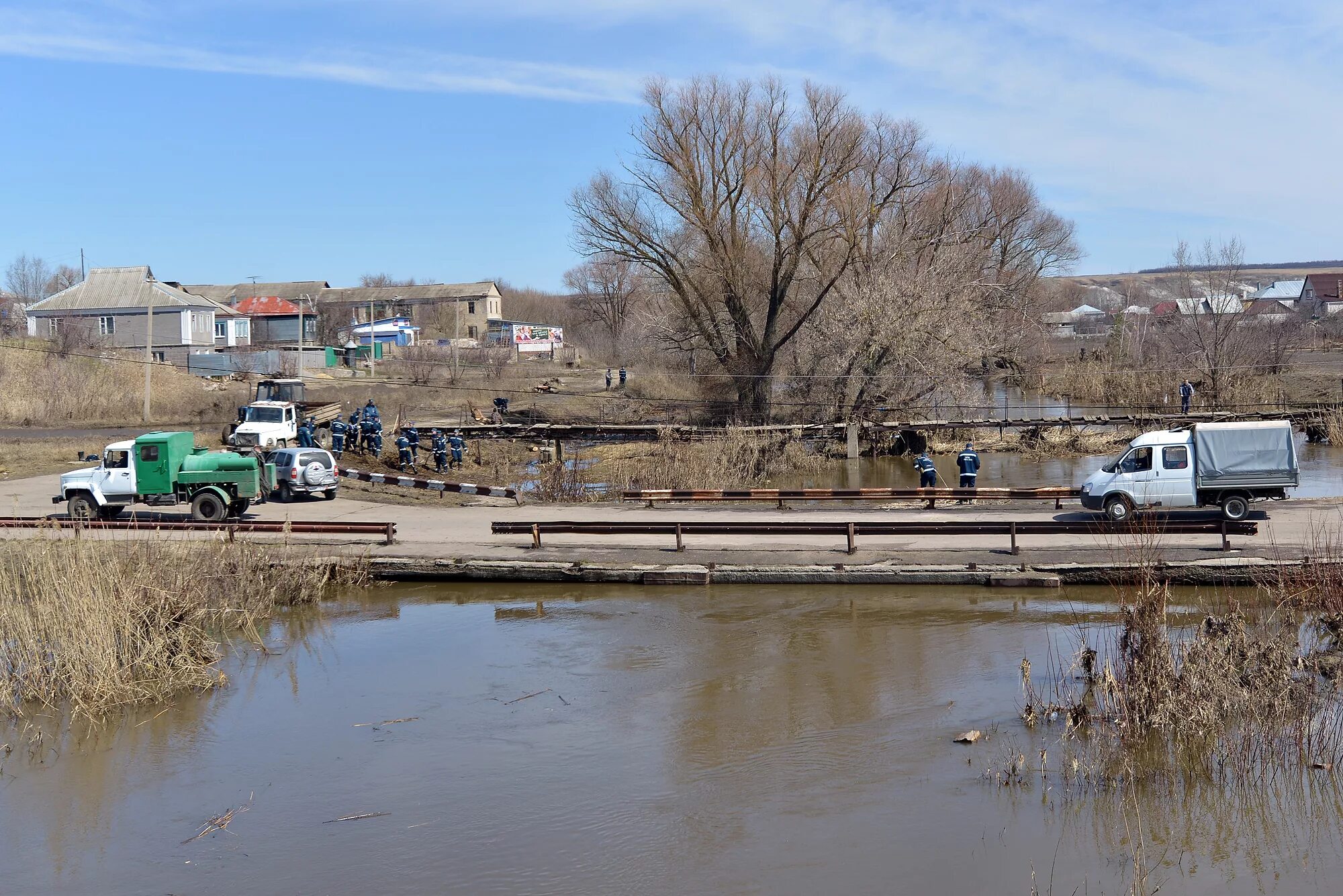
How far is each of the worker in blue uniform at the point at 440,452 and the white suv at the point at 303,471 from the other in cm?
A: 952

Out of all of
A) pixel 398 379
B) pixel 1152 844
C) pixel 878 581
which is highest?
pixel 398 379

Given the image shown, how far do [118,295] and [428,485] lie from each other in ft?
173

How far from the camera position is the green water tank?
2645 centimetres

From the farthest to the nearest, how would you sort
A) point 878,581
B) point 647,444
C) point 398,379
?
point 398,379
point 647,444
point 878,581

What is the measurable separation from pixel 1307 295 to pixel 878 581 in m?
131

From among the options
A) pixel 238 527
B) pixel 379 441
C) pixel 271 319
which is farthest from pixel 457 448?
pixel 271 319

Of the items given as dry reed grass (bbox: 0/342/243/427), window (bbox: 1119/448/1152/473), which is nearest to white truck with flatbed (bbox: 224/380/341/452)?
dry reed grass (bbox: 0/342/243/427)

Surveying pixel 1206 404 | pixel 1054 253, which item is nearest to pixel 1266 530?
pixel 1206 404

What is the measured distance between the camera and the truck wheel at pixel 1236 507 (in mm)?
23000

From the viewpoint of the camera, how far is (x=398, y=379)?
7094 cm

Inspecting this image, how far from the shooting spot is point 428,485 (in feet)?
101

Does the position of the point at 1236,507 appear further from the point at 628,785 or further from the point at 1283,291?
the point at 1283,291

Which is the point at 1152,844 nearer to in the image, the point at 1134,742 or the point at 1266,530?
the point at 1134,742

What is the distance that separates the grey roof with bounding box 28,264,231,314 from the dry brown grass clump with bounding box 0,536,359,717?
59244 millimetres
